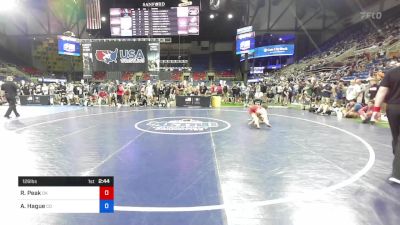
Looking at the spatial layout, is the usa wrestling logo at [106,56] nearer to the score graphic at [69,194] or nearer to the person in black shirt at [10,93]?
the person in black shirt at [10,93]

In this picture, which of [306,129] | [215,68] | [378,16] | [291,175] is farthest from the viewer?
[215,68]

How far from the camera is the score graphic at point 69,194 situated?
190 centimetres

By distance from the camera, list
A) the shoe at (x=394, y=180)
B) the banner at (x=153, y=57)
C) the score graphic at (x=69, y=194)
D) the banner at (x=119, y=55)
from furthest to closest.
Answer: the banner at (x=119, y=55) → the banner at (x=153, y=57) → the shoe at (x=394, y=180) → the score graphic at (x=69, y=194)

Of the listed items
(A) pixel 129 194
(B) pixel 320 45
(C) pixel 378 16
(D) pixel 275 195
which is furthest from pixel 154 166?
(B) pixel 320 45

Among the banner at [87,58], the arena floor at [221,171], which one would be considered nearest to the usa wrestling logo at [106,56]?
the banner at [87,58]

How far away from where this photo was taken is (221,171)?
446cm

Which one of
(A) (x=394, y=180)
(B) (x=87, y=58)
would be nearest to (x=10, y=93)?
(B) (x=87, y=58)

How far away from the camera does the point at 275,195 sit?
11.7ft

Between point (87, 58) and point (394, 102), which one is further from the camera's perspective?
point (87, 58)

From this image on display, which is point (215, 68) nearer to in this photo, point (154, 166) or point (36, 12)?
point (36, 12)

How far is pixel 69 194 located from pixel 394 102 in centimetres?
440

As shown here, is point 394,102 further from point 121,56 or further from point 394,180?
point 121,56

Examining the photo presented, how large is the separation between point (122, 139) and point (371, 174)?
5.29 metres

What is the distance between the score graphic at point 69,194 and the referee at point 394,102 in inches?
158
